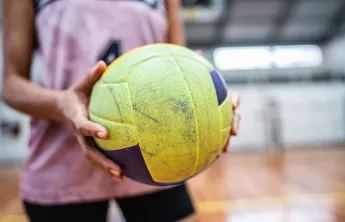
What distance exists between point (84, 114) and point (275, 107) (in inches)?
169

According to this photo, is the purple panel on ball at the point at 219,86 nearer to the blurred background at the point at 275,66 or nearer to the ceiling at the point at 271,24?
the blurred background at the point at 275,66

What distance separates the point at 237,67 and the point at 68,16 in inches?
265

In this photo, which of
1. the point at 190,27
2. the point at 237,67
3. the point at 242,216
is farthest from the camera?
the point at 237,67

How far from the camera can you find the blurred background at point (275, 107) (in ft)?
6.91

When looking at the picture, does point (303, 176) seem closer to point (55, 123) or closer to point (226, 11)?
point (55, 123)

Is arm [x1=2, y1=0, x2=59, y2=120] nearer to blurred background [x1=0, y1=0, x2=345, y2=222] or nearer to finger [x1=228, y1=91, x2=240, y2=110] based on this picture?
blurred background [x1=0, y1=0, x2=345, y2=222]

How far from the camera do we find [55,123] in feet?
1.83

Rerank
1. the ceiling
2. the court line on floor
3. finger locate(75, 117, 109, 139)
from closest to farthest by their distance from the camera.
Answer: finger locate(75, 117, 109, 139) → the court line on floor → the ceiling

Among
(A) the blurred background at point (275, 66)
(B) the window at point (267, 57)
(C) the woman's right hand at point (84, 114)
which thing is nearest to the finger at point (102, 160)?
(C) the woman's right hand at point (84, 114)

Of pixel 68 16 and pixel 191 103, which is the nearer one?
pixel 191 103

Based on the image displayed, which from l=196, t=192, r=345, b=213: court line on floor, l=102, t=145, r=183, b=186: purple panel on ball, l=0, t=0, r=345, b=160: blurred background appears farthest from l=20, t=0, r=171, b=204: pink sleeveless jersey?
l=0, t=0, r=345, b=160: blurred background

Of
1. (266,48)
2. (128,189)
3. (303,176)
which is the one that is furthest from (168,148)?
(266,48)

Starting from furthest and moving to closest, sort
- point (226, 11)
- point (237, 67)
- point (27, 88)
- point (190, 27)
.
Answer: point (237, 67) → point (190, 27) → point (226, 11) → point (27, 88)

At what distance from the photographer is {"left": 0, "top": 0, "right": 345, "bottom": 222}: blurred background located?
2.11 m
